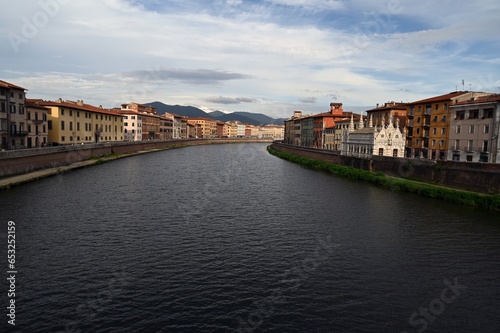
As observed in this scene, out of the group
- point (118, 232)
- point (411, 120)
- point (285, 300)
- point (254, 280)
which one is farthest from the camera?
point (411, 120)

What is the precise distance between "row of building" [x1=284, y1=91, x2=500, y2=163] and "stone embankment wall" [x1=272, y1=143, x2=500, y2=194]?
5.32 metres

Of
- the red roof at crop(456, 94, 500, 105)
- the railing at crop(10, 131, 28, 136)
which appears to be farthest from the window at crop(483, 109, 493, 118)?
the railing at crop(10, 131, 28, 136)

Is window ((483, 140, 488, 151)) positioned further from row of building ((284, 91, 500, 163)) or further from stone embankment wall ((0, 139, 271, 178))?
stone embankment wall ((0, 139, 271, 178))

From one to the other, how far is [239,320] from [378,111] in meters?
83.4

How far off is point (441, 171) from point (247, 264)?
37249mm

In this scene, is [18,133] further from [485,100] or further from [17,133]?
[485,100]

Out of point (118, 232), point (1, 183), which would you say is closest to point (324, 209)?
point (118, 232)

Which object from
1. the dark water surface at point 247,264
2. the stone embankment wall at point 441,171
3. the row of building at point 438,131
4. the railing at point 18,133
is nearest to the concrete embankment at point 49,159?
the dark water surface at point 247,264

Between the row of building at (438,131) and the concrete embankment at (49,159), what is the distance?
179ft

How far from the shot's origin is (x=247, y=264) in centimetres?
2278

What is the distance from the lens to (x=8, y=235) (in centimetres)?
2634

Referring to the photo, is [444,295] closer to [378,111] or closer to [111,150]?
[378,111]

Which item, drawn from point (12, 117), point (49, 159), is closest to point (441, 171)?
point (49, 159)

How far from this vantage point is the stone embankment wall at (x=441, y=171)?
139 ft
